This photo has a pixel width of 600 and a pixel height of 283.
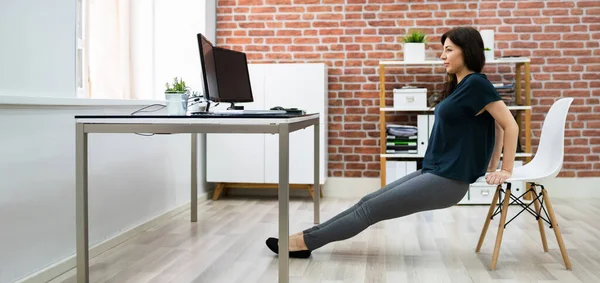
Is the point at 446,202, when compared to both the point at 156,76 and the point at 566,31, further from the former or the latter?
the point at 566,31

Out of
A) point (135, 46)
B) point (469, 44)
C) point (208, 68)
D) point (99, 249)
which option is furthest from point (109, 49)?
point (469, 44)

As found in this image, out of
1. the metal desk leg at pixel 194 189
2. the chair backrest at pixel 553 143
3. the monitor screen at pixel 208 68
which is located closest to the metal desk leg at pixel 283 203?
the monitor screen at pixel 208 68

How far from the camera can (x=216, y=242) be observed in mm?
3871

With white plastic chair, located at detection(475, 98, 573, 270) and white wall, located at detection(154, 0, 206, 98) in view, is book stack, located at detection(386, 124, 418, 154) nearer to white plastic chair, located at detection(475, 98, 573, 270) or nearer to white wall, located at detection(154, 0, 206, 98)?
white wall, located at detection(154, 0, 206, 98)

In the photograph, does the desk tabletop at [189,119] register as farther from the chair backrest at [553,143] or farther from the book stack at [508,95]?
the book stack at [508,95]

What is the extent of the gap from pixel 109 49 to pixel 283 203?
89.0 inches

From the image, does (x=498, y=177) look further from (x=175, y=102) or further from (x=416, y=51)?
(x=416, y=51)

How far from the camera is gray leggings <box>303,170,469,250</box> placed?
311 cm

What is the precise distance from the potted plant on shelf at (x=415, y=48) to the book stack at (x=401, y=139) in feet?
1.85

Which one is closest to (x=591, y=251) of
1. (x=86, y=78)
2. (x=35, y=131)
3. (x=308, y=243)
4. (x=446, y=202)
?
(x=446, y=202)

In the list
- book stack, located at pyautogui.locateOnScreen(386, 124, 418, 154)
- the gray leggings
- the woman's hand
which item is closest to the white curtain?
the gray leggings

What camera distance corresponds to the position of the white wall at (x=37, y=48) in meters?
2.66

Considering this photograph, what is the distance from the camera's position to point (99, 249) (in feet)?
11.6

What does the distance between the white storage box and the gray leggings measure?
222 centimetres
